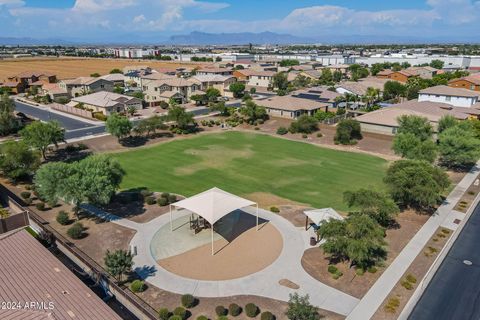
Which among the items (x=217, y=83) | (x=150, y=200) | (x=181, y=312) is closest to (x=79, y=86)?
(x=217, y=83)

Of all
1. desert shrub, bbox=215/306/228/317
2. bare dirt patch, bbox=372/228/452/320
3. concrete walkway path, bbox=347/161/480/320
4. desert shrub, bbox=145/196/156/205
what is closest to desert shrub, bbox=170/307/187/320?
desert shrub, bbox=215/306/228/317

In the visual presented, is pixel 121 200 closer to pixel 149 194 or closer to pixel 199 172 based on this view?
pixel 149 194

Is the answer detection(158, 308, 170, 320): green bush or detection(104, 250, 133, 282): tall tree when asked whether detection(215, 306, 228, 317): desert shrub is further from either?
detection(104, 250, 133, 282): tall tree

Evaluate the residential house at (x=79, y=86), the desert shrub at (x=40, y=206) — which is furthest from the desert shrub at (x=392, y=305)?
the residential house at (x=79, y=86)

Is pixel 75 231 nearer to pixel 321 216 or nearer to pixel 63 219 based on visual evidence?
pixel 63 219

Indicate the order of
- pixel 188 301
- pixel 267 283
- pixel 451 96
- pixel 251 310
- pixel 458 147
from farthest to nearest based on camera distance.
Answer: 1. pixel 451 96
2. pixel 458 147
3. pixel 267 283
4. pixel 188 301
5. pixel 251 310
